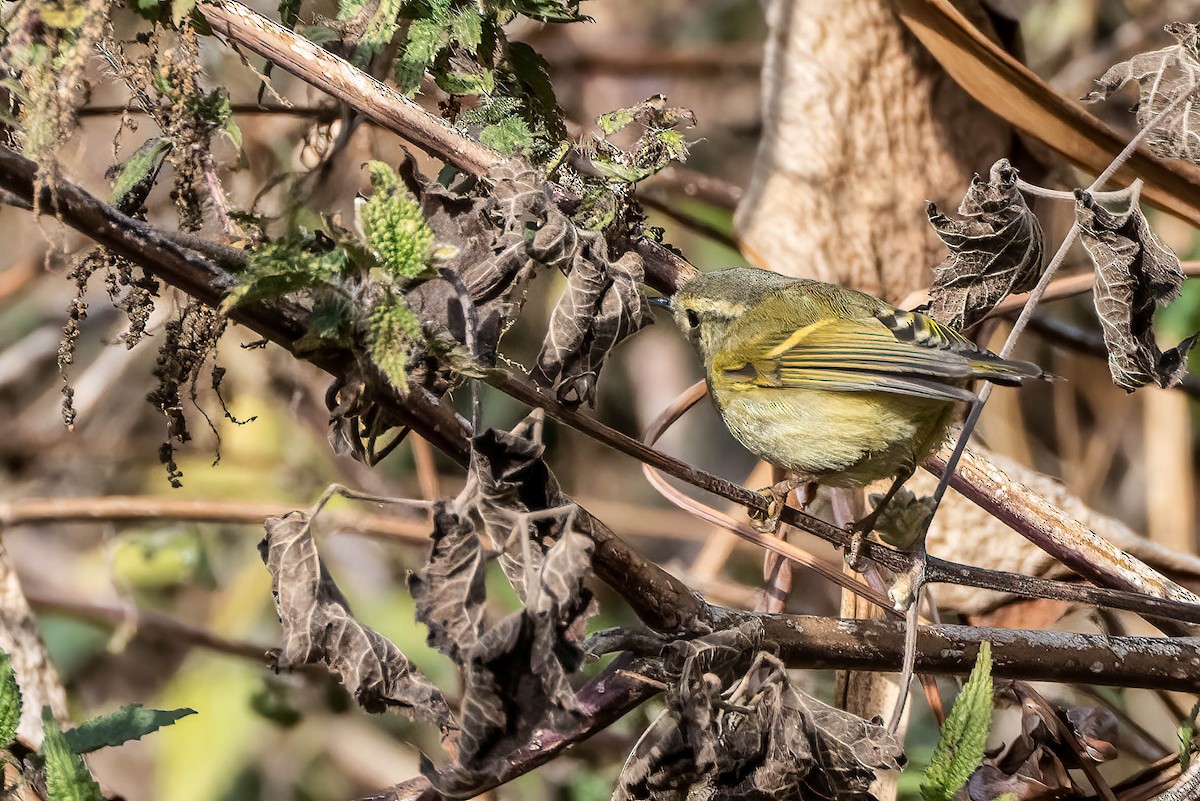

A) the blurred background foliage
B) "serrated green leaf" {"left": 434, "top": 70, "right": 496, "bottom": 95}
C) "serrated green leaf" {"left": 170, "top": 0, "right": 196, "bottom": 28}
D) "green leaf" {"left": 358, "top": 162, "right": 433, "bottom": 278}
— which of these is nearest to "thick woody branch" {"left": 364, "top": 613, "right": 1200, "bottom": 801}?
"green leaf" {"left": 358, "top": 162, "right": 433, "bottom": 278}

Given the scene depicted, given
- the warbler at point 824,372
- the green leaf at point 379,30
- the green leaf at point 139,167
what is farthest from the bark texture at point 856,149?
the green leaf at point 139,167

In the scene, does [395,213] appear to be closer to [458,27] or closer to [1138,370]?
[458,27]

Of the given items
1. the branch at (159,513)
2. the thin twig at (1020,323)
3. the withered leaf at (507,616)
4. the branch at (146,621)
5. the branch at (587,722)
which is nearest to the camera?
the withered leaf at (507,616)

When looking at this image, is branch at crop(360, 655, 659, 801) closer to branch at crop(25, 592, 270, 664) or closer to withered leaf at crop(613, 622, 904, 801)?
withered leaf at crop(613, 622, 904, 801)

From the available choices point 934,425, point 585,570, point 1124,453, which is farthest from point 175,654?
point 1124,453

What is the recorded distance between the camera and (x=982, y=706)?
125 centimetres

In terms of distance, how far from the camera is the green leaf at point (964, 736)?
1258mm

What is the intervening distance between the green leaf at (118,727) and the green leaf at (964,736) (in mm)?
864

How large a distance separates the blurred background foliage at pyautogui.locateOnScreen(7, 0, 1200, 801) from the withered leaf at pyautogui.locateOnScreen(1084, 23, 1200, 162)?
0.76 metres

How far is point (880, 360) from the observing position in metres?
1.94

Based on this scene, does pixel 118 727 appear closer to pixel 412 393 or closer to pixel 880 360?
pixel 412 393

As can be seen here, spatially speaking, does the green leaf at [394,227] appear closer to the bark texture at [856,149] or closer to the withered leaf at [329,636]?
the withered leaf at [329,636]

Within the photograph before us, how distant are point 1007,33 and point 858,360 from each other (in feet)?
3.47

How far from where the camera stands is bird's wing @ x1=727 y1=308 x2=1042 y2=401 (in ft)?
5.82
